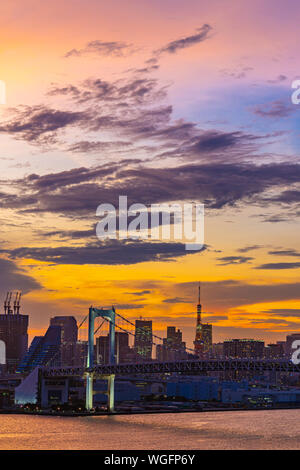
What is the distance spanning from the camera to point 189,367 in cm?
8544

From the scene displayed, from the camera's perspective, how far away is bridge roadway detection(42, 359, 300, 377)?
7850 cm

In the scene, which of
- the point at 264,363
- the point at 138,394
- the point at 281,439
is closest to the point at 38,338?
the point at 138,394

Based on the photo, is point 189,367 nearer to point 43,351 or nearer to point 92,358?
point 92,358

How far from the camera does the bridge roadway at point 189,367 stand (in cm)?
7850

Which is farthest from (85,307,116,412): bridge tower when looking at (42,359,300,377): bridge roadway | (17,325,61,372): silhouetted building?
(17,325,61,372): silhouetted building

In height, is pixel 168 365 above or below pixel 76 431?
above

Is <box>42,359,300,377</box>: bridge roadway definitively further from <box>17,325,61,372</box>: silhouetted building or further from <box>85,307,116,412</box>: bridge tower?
<box>17,325,61,372</box>: silhouetted building

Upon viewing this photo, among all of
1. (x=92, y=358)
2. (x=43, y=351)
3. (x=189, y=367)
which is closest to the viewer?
(x=189, y=367)

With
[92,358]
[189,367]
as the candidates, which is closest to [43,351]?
[92,358]

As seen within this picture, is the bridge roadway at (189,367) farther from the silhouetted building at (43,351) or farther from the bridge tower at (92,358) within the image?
the silhouetted building at (43,351)

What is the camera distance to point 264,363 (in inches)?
3132

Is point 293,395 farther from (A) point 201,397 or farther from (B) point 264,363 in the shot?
(B) point 264,363
